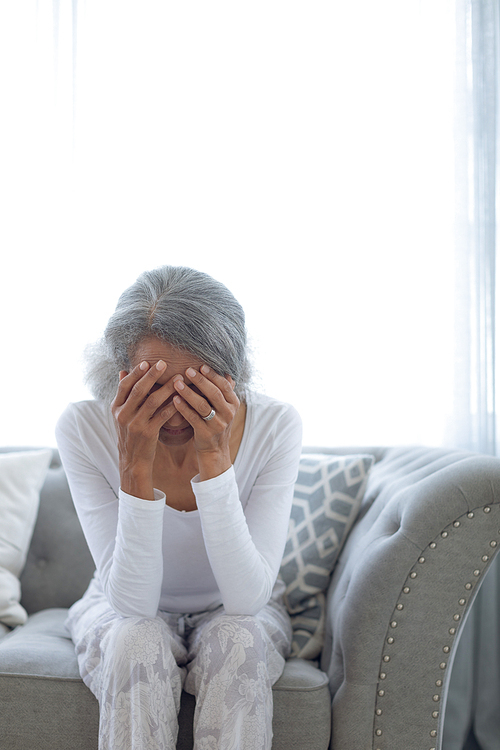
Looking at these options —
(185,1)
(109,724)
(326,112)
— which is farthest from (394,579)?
(185,1)

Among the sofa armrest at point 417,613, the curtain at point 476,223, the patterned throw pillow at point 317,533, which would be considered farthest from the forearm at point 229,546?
the curtain at point 476,223

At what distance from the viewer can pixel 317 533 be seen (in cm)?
136

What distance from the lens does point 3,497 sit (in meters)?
1.49

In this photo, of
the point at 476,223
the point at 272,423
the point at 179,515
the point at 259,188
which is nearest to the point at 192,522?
the point at 179,515

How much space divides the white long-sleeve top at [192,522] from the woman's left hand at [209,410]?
0.03m

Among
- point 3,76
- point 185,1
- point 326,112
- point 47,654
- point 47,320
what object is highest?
point 185,1

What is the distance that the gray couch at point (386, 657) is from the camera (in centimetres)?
99

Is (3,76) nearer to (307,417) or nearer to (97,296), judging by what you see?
(97,296)

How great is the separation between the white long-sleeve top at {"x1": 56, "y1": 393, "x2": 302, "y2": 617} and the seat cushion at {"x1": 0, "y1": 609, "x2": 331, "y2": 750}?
183 mm

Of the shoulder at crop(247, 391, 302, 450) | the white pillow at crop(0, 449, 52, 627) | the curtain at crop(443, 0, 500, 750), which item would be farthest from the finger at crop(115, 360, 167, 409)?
the curtain at crop(443, 0, 500, 750)

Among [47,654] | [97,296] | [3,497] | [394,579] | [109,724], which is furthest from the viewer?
[97,296]

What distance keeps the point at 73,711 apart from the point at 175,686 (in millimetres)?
247

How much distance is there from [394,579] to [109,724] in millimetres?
533

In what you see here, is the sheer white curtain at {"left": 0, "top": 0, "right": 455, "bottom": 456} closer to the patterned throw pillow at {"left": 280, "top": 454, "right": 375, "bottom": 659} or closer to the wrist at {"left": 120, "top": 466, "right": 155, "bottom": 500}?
the patterned throw pillow at {"left": 280, "top": 454, "right": 375, "bottom": 659}
